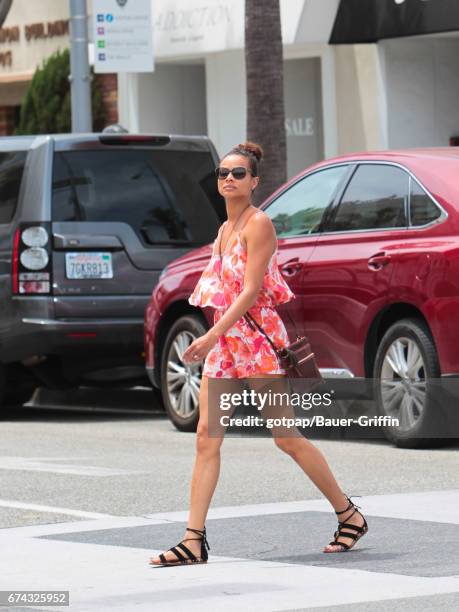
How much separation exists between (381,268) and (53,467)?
2395mm

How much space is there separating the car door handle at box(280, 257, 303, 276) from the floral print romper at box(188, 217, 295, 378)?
442 cm

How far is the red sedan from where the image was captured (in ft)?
37.2

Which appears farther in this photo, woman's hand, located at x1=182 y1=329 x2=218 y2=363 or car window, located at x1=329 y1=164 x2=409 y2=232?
car window, located at x1=329 y1=164 x2=409 y2=232

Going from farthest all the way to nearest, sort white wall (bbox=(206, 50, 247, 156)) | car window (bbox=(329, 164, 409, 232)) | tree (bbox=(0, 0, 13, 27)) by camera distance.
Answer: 1. white wall (bbox=(206, 50, 247, 156))
2. tree (bbox=(0, 0, 13, 27))
3. car window (bbox=(329, 164, 409, 232))

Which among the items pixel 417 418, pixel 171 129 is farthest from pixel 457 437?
pixel 171 129

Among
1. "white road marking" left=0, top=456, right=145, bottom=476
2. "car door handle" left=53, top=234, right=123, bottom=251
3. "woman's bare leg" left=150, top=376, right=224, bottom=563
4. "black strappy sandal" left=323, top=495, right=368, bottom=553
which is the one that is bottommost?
"white road marking" left=0, top=456, right=145, bottom=476

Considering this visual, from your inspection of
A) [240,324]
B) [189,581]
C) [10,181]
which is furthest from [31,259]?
[189,581]

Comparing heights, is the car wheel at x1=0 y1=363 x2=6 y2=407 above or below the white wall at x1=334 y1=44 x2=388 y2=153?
below

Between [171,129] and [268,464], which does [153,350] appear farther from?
[171,129]

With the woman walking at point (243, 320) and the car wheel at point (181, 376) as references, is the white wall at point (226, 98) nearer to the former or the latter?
the car wheel at point (181, 376)

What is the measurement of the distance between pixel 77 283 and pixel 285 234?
7.63 feet

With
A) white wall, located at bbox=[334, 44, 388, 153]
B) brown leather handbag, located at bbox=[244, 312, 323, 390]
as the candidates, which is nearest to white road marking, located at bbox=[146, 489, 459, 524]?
brown leather handbag, located at bbox=[244, 312, 323, 390]

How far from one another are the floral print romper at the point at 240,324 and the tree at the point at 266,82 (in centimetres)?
1121

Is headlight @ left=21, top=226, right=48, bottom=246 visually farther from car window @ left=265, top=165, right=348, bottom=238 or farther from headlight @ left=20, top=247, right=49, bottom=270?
car window @ left=265, top=165, right=348, bottom=238
